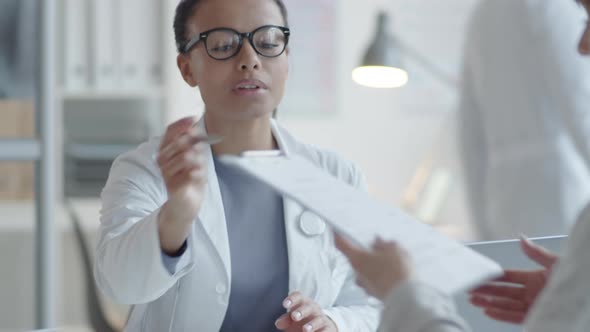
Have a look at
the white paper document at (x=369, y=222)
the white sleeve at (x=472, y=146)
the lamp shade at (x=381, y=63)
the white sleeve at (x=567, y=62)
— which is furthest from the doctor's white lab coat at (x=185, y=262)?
the lamp shade at (x=381, y=63)

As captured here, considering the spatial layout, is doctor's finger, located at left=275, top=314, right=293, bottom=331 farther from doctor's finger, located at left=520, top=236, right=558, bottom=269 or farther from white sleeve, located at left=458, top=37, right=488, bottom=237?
white sleeve, located at left=458, top=37, right=488, bottom=237

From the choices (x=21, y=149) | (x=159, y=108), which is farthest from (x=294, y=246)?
(x=159, y=108)

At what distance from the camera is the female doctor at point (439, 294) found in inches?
28.1

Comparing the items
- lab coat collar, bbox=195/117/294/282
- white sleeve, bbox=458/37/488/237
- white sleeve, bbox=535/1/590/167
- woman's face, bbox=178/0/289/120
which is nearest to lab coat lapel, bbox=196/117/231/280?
lab coat collar, bbox=195/117/294/282

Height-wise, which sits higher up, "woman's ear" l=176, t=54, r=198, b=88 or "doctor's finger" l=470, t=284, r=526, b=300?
"woman's ear" l=176, t=54, r=198, b=88

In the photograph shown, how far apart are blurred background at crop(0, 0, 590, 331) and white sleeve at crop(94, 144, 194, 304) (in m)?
0.58

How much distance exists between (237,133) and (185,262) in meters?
0.25

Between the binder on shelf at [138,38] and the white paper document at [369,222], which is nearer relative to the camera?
the white paper document at [369,222]

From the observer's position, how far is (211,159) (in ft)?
4.06

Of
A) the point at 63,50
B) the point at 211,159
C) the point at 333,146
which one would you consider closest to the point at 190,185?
the point at 211,159

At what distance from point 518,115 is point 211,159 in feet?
3.70

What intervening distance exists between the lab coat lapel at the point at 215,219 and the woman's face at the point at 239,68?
101 millimetres

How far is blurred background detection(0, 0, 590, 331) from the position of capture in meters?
2.23

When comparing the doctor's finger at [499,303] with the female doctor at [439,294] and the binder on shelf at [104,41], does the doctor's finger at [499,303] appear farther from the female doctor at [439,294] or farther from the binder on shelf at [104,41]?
the binder on shelf at [104,41]
